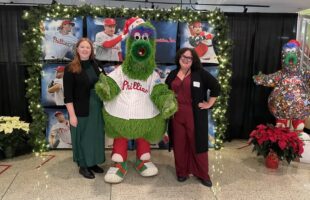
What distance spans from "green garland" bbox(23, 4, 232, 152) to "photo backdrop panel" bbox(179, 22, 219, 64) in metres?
0.06

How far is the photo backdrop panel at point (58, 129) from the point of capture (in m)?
3.79

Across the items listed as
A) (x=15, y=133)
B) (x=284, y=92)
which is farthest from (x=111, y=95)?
(x=284, y=92)

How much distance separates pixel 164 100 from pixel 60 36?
1594 millimetres

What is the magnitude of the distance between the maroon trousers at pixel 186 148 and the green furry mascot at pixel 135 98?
0.51 ft

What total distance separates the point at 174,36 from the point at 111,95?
4.21 ft

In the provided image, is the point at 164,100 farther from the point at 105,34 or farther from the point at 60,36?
the point at 60,36

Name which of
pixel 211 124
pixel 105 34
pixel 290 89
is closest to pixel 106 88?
pixel 105 34

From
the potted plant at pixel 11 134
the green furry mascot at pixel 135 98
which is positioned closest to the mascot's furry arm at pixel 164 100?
the green furry mascot at pixel 135 98

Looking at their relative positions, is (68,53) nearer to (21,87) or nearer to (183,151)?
(21,87)

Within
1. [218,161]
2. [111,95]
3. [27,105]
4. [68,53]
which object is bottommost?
[218,161]

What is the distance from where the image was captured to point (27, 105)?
3.94 metres

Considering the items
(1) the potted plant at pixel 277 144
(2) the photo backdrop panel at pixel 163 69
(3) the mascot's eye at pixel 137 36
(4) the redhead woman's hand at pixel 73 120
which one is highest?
(3) the mascot's eye at pixel 137 36

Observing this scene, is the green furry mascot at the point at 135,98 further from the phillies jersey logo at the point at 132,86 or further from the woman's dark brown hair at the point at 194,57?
the woman's dark brown hair at the point at 194,57

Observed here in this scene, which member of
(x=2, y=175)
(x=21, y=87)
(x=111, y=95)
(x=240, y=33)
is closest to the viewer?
(x=111, y=95)
